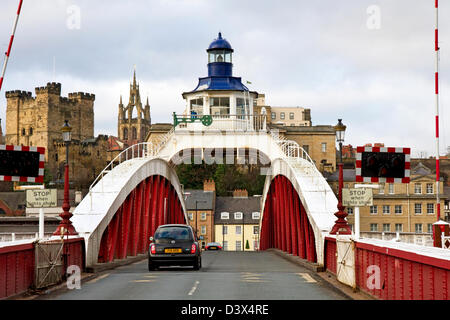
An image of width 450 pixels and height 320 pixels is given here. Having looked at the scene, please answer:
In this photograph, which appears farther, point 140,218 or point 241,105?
point 241,105

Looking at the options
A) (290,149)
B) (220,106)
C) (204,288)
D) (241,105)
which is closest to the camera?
(204,288)

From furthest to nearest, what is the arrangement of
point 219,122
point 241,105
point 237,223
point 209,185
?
point 209,185
point 237,223
point 241,105
point 219,122

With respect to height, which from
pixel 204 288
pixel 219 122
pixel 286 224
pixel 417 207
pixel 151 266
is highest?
pixel 219 122

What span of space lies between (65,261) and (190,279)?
10.5ft

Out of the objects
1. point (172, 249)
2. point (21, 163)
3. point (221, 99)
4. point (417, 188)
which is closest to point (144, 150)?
point (221, 99)

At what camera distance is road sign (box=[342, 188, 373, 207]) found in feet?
66.4

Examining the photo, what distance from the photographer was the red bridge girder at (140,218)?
28.7 metres

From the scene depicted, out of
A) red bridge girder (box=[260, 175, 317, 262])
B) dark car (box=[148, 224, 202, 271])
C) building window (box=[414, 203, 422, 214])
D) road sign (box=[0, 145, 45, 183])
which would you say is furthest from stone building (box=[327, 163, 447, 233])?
road sign (box=[0, 145, 45, 183])

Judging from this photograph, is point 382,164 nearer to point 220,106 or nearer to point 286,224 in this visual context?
point 286,224

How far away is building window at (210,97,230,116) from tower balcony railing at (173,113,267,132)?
691mm

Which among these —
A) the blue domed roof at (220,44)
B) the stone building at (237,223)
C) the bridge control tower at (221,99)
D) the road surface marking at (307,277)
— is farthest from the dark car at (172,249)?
the stone building at (237,223)

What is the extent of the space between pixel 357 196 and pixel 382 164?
5.82ft

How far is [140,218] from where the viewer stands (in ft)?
119
